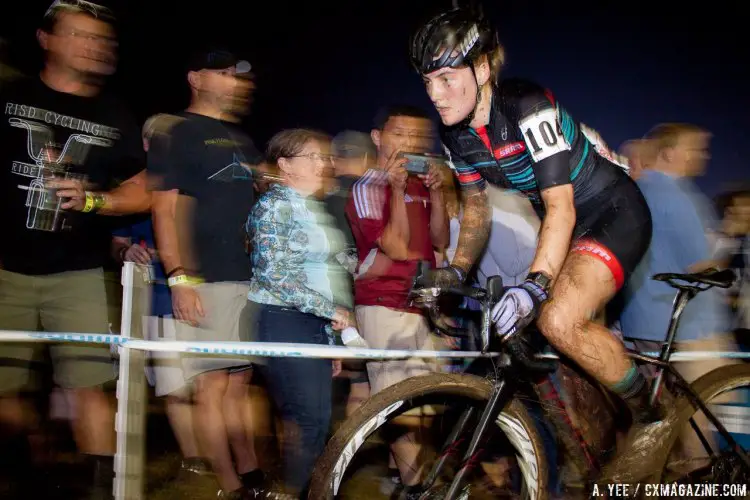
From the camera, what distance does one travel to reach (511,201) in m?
3.79

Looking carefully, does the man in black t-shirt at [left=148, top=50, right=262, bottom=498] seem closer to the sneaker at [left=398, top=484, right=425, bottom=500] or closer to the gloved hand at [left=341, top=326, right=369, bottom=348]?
the gloved hand at [left=341, top=326, right=369, bottom=348]

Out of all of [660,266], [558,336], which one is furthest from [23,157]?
[660,266]

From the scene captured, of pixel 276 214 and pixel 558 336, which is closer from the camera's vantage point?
pixel 558 336

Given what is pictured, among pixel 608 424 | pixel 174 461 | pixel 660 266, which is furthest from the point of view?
pixel 174 461

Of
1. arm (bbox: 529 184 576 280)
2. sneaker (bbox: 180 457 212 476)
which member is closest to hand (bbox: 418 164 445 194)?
arm (bbox: 529 184 576 280)

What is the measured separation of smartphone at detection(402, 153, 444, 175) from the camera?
3751 mm

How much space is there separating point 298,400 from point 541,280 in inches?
51.2

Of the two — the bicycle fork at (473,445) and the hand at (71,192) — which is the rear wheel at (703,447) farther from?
the hand at (71,192)

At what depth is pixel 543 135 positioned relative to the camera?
2316 mm

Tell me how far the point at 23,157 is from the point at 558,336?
2.73m

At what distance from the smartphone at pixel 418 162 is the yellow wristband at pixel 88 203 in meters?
1.83

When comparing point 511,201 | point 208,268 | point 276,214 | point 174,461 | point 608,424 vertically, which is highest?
point 511,201

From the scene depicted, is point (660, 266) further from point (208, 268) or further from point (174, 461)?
point (174, 461)

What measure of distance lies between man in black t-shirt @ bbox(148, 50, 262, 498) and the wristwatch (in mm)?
1548
